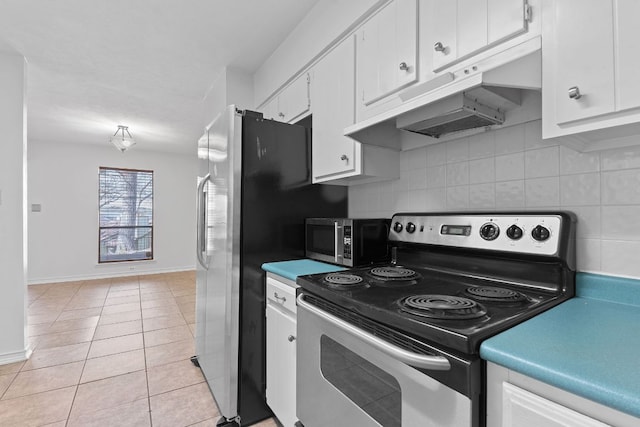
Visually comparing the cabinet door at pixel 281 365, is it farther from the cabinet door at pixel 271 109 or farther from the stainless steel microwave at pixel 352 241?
the cabinet door at pixel 271 109

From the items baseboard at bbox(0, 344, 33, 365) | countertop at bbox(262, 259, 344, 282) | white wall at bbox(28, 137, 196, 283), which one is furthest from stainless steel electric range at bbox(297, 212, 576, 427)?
white wall at bbox(28, 137, 196, 283)

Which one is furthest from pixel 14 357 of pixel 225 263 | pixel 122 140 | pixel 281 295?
pixel 122 140

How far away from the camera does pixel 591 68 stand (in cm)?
80

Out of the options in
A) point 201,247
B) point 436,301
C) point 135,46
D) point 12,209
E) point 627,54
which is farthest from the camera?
point 12,209

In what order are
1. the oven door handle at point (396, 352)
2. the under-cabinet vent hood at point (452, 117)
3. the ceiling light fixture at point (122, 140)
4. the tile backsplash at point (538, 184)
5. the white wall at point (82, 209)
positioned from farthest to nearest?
1. the white wall at point (82, 209)
2. the ceiling light fixture at point (122, 140)
3. the under-cabinet vent hood at point (452, 117)
4. the tile backsplash at point (538, 184)
5. the oven door handle at point (396, 352)

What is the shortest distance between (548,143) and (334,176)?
97 centimetres

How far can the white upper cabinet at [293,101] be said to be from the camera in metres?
2.09

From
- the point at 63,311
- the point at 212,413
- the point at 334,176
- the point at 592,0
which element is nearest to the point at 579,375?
the point at 592,0

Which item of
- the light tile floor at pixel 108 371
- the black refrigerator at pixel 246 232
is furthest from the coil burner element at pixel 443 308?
the light tile floor at pixel 108 371

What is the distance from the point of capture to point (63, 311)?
374 cm

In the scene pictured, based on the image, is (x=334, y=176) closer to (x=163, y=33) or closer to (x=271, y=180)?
(x=271, y=180)

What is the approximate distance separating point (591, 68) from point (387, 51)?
0.82 m

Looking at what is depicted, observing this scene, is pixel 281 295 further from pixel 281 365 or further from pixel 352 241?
pixel 352 241

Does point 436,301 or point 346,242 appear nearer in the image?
point 436,301
